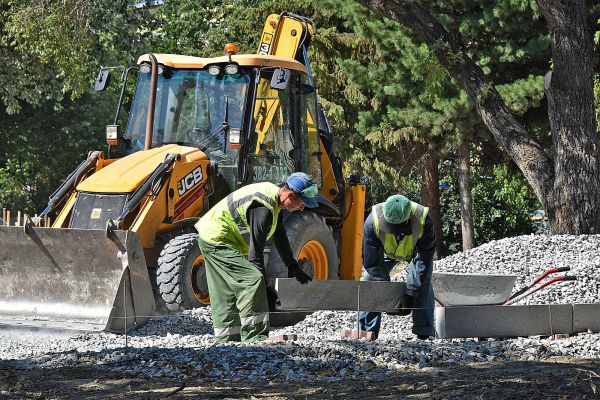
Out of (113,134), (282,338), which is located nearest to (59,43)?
(113,134)

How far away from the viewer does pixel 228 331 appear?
9484 millimetres

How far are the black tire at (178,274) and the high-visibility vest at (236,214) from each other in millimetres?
1191

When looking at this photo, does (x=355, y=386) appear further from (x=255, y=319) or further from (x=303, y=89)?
(x=303, y=89)

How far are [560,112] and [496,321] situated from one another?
6218 mm

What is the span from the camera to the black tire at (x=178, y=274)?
10742mm

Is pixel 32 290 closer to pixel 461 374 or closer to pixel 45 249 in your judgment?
pixel 45 249

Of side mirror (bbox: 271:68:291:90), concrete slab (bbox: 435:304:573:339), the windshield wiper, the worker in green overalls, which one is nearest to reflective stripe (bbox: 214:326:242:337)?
the worker in green overalls

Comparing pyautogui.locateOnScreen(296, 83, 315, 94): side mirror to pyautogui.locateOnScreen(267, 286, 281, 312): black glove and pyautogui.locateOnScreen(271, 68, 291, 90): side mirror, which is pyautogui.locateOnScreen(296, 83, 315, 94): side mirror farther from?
pyautogui.locateOnScreen(267, 286, 281, 312): black glove

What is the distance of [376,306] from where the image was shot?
983 cm

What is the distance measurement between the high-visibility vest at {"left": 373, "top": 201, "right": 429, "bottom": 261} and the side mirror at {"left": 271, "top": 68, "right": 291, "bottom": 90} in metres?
2.41

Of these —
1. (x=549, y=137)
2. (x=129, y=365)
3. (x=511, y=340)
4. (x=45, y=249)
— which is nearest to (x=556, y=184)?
(x=549, y=137)

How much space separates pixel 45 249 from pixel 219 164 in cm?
217

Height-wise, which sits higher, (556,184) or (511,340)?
(556,184)

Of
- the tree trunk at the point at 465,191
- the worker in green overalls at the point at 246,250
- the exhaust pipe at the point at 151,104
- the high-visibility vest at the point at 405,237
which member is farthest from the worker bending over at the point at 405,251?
the tree trunk at the point at 465,191
